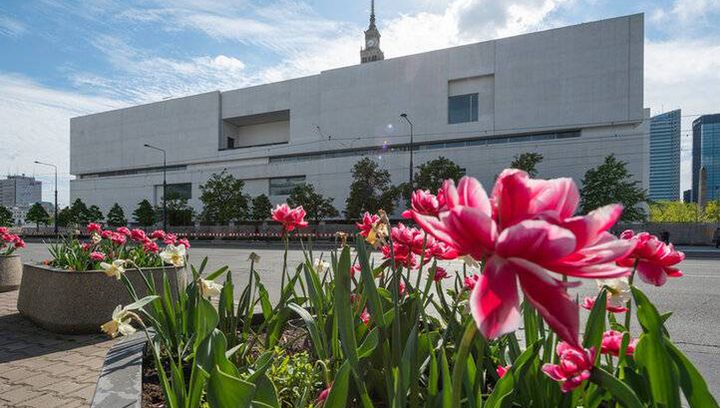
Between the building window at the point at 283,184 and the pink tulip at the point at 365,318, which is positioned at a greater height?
the building window at the point at 283,184

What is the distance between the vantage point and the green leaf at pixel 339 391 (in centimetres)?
118

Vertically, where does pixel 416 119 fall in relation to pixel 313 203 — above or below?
above

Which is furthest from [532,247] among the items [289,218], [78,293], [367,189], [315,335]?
[367,189]

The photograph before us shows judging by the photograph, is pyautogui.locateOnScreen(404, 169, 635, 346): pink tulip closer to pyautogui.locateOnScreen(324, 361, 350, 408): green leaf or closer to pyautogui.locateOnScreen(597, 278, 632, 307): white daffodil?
pyautogui.locateOnScreen(324, 361, 350, 408): green leaf

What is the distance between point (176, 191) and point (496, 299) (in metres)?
52.5

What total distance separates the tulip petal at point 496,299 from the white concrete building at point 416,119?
34459 millimetres

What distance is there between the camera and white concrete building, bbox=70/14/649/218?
32.2m

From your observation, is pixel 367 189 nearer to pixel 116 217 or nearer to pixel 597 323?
pixel 116 217

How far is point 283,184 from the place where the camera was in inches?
1704

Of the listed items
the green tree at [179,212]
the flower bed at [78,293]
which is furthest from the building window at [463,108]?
the flower bed at [78,293]

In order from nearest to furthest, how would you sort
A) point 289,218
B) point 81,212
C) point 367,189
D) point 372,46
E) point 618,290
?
point 618,290, point 289,218, point 367,189, point 81,212, point 372,46

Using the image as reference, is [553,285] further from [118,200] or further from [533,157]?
[118,200]

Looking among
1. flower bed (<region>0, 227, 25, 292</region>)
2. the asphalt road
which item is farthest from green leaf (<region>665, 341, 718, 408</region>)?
flower bed (<region>0, 227, 25, 292</region>)

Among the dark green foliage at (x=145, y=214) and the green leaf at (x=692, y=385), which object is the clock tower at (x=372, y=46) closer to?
the dark green foliage at (x=145, y=214)
